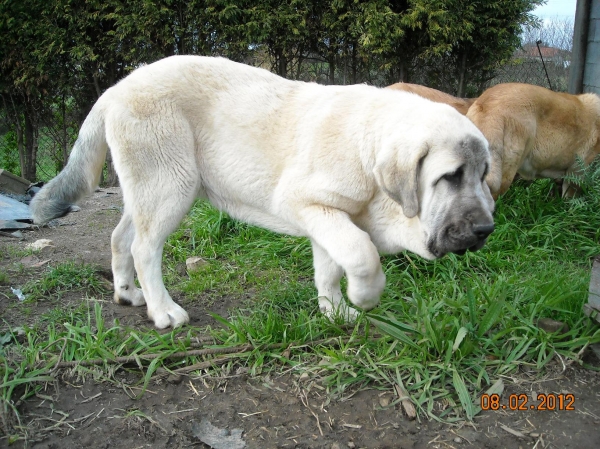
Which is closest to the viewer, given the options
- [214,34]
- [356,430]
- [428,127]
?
[356,430]

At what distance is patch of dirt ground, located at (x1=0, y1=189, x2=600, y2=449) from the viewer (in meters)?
2.86

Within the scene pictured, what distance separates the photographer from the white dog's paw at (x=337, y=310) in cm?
390

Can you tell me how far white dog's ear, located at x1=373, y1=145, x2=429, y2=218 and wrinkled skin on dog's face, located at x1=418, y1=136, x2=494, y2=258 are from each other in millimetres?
73

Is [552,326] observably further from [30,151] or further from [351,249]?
[30,151]

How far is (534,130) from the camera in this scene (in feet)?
19.4

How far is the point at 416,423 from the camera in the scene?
2984mm

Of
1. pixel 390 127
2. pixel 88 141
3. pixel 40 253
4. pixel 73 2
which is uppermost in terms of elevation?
pixel 73 2

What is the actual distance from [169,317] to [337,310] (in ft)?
3.96

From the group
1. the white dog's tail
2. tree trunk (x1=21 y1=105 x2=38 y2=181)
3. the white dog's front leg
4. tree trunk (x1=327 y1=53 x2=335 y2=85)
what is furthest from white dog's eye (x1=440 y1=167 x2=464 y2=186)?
tree trunk (x1=21 y1=105 x2=38 y2=181)

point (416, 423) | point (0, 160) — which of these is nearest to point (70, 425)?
point (416, 423)

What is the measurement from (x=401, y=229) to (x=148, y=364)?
1.80 m

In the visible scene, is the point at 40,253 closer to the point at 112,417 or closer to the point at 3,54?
the point at 112,417

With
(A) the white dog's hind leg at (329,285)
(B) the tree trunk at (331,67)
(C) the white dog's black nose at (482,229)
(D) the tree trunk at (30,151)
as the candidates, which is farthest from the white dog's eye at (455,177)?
(D) the tree trunk at (30,151)
